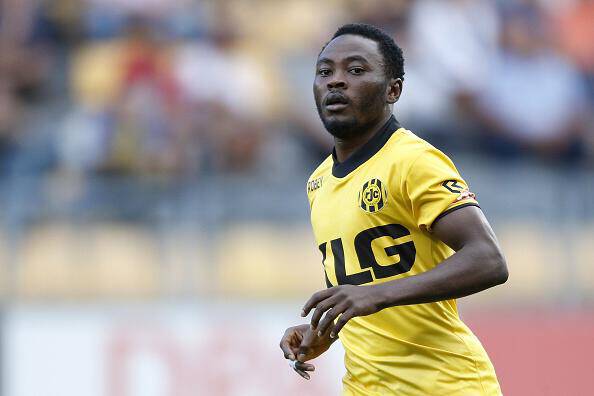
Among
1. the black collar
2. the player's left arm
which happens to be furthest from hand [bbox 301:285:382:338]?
the black collar

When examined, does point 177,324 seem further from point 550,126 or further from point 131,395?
point 550,126

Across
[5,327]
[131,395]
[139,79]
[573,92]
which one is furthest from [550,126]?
[5,327]

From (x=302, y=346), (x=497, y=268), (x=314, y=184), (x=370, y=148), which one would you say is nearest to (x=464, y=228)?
(x=497, y=268)

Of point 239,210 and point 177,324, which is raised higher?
point 239,210

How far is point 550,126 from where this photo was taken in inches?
410

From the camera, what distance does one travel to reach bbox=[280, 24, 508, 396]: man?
373 centimetres

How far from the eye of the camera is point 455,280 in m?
3.71

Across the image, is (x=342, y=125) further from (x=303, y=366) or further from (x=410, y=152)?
(x=303, y=366)

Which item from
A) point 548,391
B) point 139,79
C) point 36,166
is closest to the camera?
point 548,391

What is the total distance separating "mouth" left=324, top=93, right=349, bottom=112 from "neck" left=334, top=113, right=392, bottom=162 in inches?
6.5

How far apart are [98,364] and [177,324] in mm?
714

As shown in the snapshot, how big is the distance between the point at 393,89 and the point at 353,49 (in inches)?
9.6

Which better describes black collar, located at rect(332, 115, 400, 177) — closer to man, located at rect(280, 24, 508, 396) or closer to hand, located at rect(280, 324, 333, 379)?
man, located at rect(280, 24, 508, 396)

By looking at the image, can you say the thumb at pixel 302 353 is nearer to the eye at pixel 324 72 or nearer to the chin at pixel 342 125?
the chin at pixel 342 125
